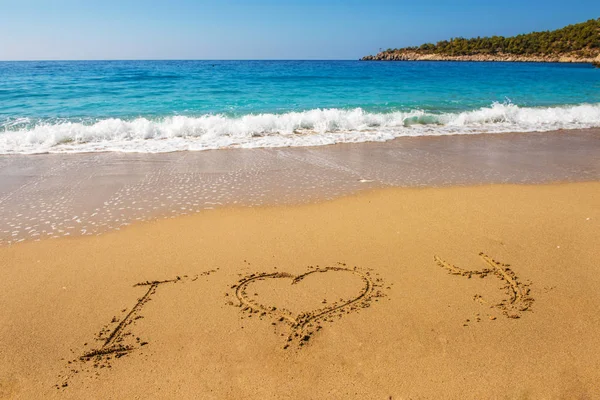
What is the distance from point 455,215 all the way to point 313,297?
9.57 ft

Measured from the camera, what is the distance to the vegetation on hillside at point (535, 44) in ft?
223

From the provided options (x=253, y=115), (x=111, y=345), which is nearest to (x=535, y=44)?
(x=253, y=115)

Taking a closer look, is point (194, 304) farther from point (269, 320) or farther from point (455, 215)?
point (455, 215)

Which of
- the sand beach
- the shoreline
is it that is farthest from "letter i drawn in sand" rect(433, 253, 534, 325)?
the shoreline

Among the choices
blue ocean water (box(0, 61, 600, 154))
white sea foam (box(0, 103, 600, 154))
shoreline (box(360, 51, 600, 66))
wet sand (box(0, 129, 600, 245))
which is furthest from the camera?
shoreline (box(360, 51, 600, 66))

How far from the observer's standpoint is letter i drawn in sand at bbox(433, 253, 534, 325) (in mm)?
3602

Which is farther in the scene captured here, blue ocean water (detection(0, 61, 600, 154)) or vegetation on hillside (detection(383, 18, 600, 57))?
vegetation on hillside (detection(383, 18, 600, 57))

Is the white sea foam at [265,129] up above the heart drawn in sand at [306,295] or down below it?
above

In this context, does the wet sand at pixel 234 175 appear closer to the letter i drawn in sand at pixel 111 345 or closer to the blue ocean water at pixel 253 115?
the blue ocean water at pixel 253 115

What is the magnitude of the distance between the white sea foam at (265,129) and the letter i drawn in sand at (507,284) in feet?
21.9

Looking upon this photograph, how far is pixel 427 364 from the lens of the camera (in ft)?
9.72

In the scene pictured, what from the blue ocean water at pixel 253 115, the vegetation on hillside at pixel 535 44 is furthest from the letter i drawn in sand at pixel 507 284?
the vegetation on hillside at pixel 535 44

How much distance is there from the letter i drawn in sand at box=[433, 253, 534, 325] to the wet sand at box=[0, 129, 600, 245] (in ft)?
8.56

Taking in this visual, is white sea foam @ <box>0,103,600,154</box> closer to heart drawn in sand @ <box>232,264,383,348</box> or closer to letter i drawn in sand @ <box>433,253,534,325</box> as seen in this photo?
heart drawn in sand @ <box>232,264,383,348</box>
